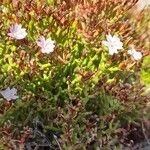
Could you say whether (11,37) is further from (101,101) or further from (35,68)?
(101,101)

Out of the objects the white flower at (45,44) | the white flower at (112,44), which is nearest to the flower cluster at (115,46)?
the white flower at (112,44)

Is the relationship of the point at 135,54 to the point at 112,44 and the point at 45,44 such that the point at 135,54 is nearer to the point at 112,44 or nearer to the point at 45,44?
the point at 112,44

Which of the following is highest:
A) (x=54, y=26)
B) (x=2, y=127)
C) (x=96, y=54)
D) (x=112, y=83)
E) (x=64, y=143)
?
(x=54, y=26)

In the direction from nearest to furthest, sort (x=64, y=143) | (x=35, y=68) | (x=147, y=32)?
(x=64, y=143)
(x=35, y=68)
(x=147, y=32)

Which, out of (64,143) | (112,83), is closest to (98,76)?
(112,83)

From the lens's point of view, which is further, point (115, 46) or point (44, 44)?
point (115, 46)

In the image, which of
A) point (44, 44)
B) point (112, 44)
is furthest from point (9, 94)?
point (112, 44)

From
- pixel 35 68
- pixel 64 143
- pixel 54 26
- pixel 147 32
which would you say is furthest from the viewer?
pixel 147 32
